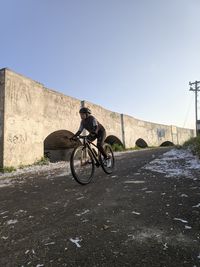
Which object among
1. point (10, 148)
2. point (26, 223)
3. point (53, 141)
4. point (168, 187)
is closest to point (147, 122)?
point (53, 141)

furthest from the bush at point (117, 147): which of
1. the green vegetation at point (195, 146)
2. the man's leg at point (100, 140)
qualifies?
the man's leg at point (100, 140)

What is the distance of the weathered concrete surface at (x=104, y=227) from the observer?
2.00 m

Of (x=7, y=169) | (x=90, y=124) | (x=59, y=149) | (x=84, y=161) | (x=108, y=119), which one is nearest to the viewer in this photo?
(x=84, y=161)

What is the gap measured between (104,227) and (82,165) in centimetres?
259

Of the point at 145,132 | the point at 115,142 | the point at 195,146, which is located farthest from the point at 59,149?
the point at 145,132

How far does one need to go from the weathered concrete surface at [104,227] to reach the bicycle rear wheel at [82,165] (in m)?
0.53

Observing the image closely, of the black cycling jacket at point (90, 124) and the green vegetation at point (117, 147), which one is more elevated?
the black cycling jacket at point (90, 124)

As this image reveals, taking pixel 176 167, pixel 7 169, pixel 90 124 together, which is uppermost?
pixel 90 124

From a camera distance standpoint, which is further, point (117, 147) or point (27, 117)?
point (117, 147)

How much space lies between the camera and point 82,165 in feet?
16.9

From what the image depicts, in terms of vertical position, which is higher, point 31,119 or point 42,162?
point 31,119

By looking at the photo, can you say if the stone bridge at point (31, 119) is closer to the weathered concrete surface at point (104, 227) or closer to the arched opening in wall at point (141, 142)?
the weathered concrete surface at point (104, 227)

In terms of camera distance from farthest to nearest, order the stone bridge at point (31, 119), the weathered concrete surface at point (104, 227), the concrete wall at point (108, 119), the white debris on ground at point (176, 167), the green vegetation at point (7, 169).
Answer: the concrete wall at point (108, 119) → the stone bridge at point (31, 119) → the green vegetation at point (7, 169) → the white debris on ground at point (176, 167) → the weathered concrete surface at point (104, 227)

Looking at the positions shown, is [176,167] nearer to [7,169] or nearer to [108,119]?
[7,169]
